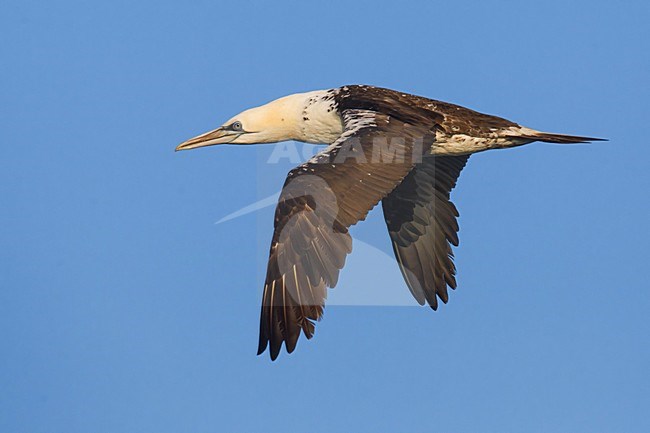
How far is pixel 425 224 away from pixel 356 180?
503 cm

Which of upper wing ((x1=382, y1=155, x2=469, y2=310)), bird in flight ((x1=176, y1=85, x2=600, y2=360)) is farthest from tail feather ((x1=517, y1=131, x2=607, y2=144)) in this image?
upper wing ((x1=382, y1=155, x2=469, y2=310))

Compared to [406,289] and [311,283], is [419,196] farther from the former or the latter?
[311,283]

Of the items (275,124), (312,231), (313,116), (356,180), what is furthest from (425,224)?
(312,231)

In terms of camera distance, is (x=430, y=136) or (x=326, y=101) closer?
(x=430, y=136)

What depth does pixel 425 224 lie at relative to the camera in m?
20.3

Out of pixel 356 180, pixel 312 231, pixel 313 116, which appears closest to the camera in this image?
pixel 312 231

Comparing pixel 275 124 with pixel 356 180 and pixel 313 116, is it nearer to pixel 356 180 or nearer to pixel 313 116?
pixel 313 116

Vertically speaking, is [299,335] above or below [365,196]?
below

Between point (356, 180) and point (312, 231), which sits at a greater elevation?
point (356, 180)

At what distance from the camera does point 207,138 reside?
19.8 m

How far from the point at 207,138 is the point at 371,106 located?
3.22 metres

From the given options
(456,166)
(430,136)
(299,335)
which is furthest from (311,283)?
(456,166)

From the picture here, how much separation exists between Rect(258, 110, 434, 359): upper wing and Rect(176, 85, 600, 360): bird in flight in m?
0.01

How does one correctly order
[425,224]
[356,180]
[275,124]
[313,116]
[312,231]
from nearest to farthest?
[312,231], [356,180], [313,116], [275,124], [425,224]
